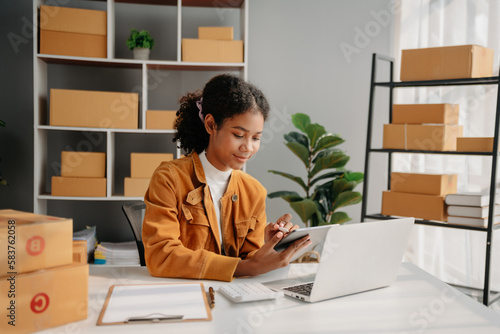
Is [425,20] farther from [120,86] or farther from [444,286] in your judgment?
[444,286]

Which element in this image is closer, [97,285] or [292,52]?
[97,285]

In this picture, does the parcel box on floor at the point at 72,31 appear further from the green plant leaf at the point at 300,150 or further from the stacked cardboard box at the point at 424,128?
the stacked cardboard box at the point at 424,128

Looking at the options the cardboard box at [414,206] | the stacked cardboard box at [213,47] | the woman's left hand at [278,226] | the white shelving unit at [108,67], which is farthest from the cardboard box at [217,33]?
the woman's left hand at [278,226]

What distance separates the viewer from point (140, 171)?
2.94 m

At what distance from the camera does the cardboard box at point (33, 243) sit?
83cm

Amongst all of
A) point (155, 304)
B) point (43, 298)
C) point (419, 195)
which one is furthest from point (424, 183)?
point (43, 298)

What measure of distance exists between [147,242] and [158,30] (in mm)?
2295

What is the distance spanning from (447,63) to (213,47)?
1.40 metres

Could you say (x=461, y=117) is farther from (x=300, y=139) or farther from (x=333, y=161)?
(x=300, y=139)

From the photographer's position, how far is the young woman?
1312 millimetres

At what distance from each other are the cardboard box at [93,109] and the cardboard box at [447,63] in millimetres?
1684

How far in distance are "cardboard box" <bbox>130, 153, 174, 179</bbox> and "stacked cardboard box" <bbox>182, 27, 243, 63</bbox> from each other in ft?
2.14

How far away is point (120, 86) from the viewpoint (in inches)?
129

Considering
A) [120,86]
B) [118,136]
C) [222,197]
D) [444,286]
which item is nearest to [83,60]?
[120,86]
